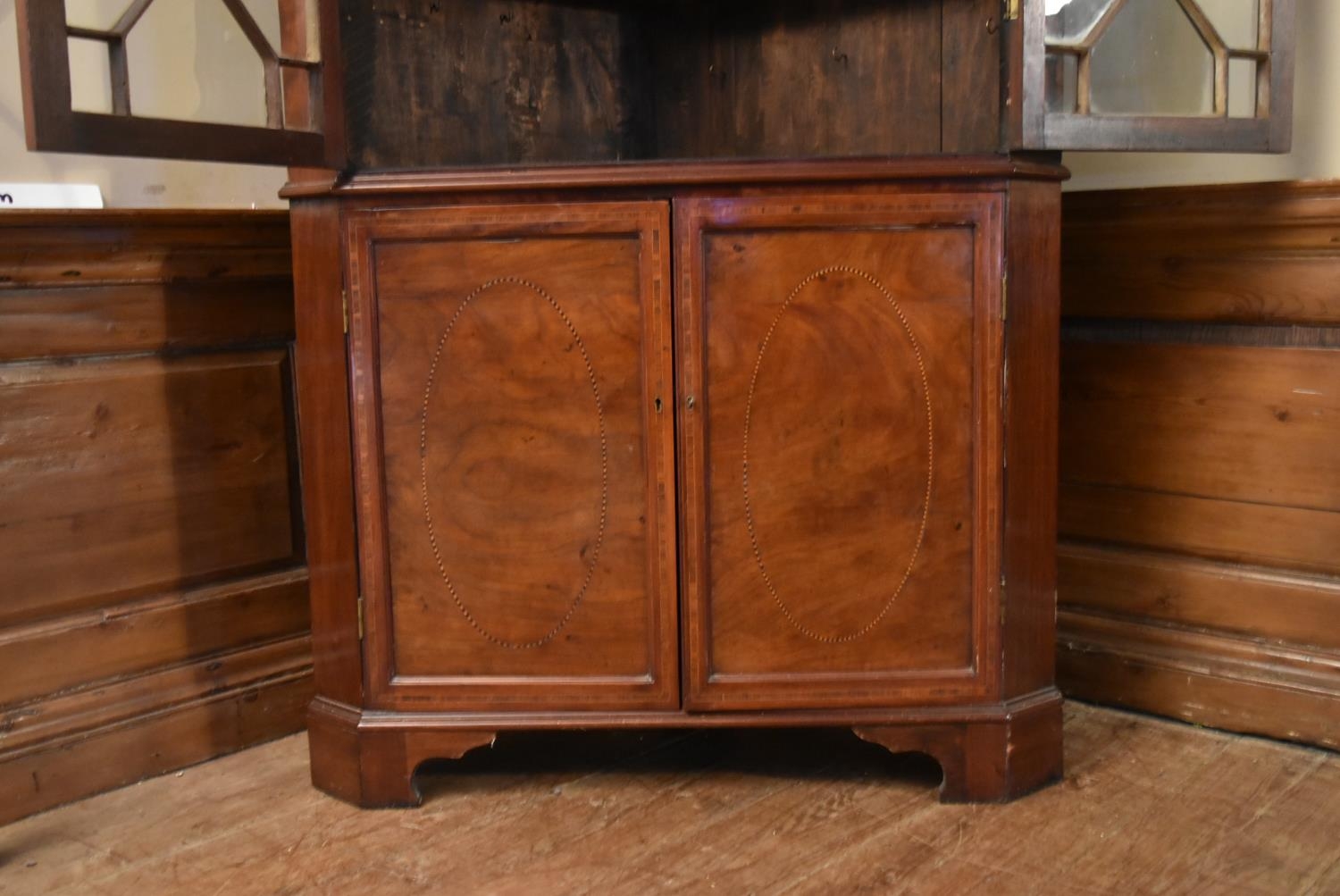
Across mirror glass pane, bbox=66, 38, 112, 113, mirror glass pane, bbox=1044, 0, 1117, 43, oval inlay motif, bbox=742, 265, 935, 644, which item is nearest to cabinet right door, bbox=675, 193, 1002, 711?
oval inlay motif, bbox=742, 265, 935, 644

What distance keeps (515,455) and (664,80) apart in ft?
3.26

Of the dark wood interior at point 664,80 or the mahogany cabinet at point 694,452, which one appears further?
the dark wood interior at point 664,80

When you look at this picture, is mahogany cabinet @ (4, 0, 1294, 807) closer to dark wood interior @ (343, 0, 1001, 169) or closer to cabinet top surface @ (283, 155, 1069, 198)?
cabinet top surface @ (283, 155, 1069, 198)

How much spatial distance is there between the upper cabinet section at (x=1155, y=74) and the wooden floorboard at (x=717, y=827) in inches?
36.7

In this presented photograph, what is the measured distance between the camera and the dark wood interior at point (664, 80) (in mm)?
2152

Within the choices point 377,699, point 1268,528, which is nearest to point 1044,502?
point 1268,528

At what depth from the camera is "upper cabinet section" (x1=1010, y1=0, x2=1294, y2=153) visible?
5.98 ft

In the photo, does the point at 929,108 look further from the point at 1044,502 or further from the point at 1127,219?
the point at 1044,502

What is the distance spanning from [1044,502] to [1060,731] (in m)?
0.35

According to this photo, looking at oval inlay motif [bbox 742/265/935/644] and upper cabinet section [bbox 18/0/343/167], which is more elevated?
upper cabinet section [bbox 18/0/343/167]

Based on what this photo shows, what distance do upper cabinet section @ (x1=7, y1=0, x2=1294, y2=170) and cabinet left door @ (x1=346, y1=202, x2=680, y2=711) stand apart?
0.77 feet

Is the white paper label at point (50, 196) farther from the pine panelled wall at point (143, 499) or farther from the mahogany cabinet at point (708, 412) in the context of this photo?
the mahogany cabinet at point (708, 412)

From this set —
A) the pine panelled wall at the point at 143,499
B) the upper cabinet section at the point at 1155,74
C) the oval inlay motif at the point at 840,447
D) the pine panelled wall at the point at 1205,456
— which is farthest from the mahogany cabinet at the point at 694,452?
the pine panelled wall at the point at 1205,456

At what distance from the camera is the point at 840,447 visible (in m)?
1.88
